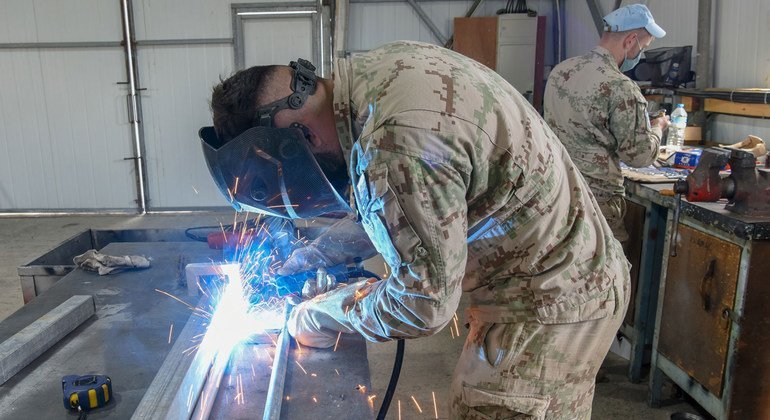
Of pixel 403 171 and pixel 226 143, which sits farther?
pixel 226 143

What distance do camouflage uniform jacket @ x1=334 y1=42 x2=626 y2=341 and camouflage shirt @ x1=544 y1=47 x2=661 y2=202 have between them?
1.69m

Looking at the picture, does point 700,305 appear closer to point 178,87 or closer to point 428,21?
point 428,21

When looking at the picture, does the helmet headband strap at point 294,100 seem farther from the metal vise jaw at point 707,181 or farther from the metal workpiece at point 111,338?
the metal vise jaw at point 707,181

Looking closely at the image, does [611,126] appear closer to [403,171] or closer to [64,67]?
[403,171]

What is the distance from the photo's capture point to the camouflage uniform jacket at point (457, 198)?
106cm

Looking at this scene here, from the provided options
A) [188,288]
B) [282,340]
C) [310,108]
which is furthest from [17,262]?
[310,108]

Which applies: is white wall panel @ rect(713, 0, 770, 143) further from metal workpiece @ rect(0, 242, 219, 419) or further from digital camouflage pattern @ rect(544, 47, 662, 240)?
metal workpiece @ rect(0, 242, 219, 419)

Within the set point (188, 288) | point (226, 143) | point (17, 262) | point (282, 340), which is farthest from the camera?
point (17, 262)

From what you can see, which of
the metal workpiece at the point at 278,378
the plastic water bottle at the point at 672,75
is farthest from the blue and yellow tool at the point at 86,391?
the plastic water bottle at the point at 672,75

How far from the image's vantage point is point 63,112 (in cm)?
691

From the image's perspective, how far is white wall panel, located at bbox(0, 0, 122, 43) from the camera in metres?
6.60

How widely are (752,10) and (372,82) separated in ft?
11.0

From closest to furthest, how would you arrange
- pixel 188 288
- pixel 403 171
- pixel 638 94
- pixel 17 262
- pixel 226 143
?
1. pixel 403 171
2. pixel 226 143
3. pixel 188 288
4. pixel 638 94
5. pixel 17 262

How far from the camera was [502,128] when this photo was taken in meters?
1.14
